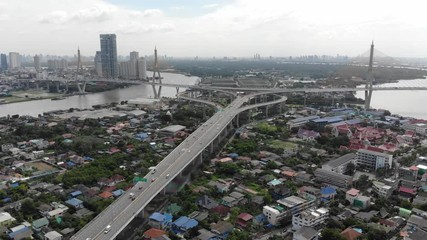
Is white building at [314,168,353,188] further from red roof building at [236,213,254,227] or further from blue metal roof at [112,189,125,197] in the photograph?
blue metal roof at [112,189,125,197]

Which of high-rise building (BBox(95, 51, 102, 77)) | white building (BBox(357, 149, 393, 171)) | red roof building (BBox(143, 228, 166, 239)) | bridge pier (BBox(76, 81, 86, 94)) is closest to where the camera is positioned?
red roof building (BBox(143, 228, 166, 239))

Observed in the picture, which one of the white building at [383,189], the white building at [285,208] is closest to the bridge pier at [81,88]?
the white building at [285,208]

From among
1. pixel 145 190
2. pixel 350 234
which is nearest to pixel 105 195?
pixel 145 190

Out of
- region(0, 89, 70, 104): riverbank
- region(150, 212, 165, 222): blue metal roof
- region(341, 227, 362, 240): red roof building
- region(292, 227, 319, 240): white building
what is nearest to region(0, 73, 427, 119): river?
region(0, 89, 70, 104): riverbank

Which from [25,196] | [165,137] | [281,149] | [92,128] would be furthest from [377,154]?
[92,128]

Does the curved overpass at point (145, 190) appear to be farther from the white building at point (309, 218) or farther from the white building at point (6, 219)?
the white building at point (309, 218)
